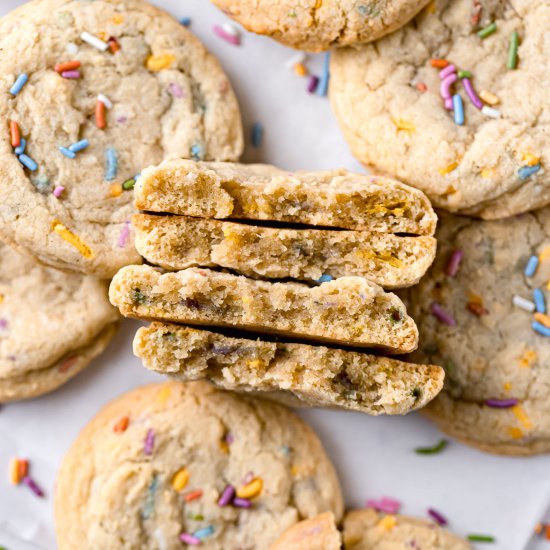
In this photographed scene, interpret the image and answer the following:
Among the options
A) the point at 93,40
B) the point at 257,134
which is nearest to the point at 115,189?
the point at 93,40

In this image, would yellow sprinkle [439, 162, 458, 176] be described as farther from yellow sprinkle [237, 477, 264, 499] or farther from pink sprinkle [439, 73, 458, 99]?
yellow sprinkle [237, 477, 264, 499]

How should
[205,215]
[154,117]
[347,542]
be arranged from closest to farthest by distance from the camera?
1. [205,215]
2. [154,117]
3. [347,542]

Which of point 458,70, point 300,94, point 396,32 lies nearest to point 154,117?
point 300,94

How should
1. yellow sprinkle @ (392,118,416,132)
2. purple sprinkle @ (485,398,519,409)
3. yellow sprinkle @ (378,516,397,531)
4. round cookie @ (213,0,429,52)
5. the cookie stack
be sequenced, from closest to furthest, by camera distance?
1. the cookie stack
2. round cookie @ (213,0,429,52)
3. yellow sprinkle @ (392,118,416,132)
4. purple sprinkle @ (485,398,519,409)
5. yellow sprinkle @ (378,516,397,531)

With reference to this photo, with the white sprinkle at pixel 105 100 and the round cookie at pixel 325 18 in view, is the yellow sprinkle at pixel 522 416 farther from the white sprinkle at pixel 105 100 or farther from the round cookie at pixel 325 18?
the white sprinkle at pixel 105 100

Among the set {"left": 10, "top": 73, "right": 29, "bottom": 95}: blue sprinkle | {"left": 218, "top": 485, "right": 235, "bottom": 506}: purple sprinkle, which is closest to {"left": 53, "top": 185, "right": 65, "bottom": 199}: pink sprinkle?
{"left": 10, "top": 73, "right": 29, "bottom": 95}: blue sprinkle

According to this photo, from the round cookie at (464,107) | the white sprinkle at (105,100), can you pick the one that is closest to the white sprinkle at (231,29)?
the round cookie at (464,107)

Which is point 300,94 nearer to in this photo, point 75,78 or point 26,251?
point 75,78
